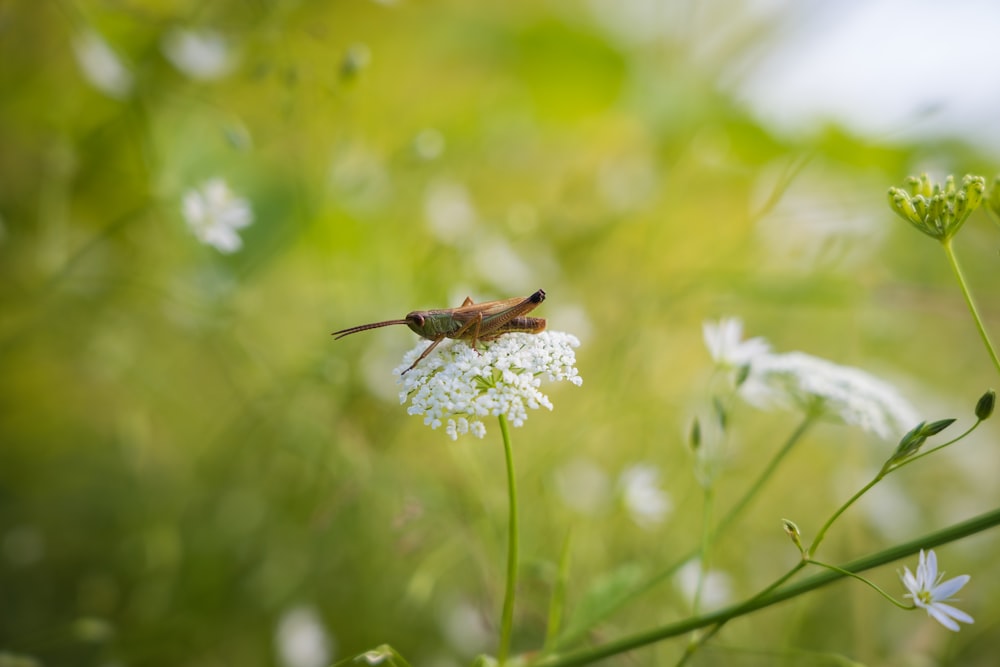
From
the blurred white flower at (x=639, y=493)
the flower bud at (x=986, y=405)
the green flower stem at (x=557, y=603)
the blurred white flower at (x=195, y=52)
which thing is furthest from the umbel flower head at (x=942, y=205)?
the blurred white flower at (x=195, y=52)

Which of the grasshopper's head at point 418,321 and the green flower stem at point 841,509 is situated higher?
the grasshopper's head at point 418,321

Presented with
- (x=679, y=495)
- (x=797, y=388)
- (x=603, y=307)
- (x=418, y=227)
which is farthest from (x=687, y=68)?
(x=797, y=388)

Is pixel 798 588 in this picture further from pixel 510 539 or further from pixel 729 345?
pixel 729 345

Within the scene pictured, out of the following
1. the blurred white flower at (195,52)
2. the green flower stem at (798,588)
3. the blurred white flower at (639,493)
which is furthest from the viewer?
the blurred white flower at (195,52)

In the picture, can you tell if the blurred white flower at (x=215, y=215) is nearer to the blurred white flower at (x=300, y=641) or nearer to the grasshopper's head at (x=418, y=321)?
the grasshopper's head at (x=418, y=321)

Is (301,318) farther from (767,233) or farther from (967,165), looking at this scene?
(967,165)

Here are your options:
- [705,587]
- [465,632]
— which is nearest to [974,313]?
[705,587]
